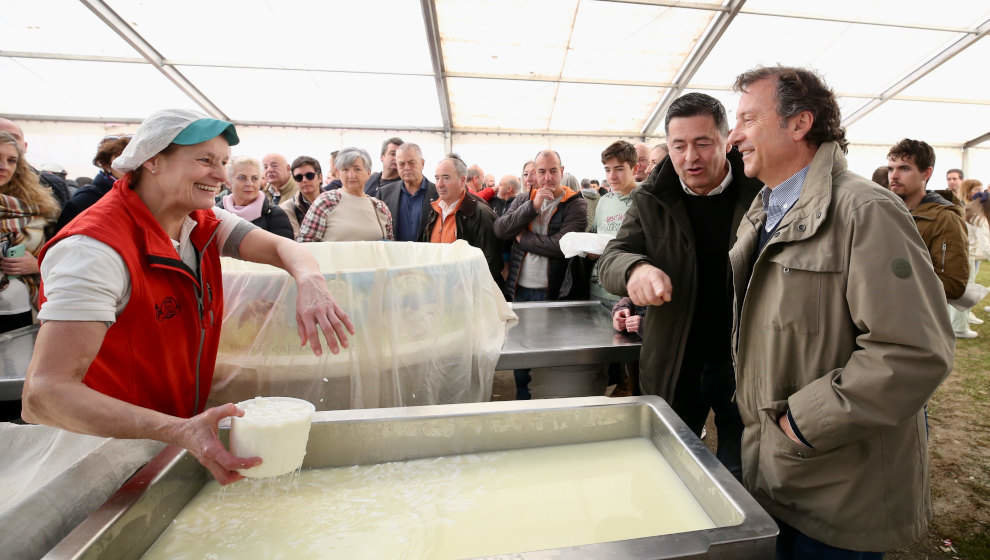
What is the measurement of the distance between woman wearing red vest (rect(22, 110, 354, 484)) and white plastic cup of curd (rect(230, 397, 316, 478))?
21mm

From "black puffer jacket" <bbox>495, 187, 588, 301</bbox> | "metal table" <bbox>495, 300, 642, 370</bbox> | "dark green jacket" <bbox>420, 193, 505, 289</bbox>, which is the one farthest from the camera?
"dark green jacket" <bbox>420, 193, 505, 289</bbox>

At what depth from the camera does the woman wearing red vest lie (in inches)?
33.1

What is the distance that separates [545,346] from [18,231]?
8.51 ft

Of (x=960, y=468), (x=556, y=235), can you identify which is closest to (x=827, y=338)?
(x=556, y=235)

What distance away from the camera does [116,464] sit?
3.09ft

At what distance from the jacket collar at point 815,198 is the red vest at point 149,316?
1.38 metres

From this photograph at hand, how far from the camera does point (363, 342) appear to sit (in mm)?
1567

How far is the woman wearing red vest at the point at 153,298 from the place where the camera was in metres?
0.84

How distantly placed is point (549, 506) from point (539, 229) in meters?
2.40

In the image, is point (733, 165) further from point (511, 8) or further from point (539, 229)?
point (511, 8)

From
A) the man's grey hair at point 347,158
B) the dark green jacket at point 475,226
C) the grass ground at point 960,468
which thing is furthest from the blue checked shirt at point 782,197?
the man's grey hair at point 347,158

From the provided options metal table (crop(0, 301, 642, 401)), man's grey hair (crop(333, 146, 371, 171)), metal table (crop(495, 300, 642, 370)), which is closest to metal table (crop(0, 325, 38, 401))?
metal table (crop(0, 301, 642, 401))

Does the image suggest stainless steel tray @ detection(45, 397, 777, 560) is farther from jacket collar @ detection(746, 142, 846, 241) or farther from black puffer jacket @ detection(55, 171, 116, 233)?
black puffer jacket @ detection(55, 171, 116, 233)

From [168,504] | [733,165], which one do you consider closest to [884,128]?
[733,165]
